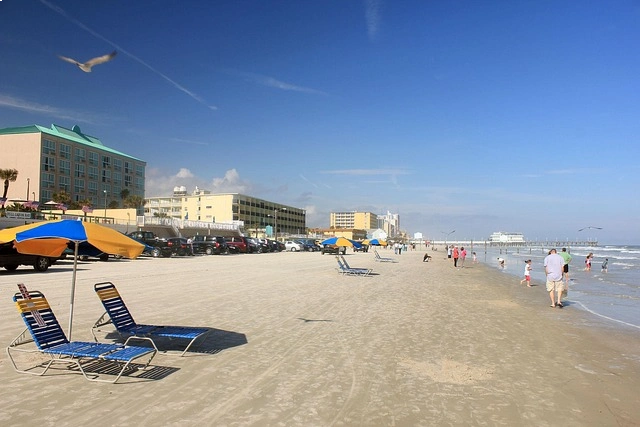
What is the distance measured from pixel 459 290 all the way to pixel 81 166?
82520 mm

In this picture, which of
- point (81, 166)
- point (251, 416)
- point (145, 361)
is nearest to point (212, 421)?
point (251, 416)

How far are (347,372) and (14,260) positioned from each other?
1930 cm

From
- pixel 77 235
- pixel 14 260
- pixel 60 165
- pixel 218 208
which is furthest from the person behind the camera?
pixel 218 208

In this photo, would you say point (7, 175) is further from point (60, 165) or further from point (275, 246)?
point (275, 246)

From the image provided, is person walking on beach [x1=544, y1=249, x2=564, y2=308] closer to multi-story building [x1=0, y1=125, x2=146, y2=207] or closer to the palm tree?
multi-story building [x1=0, y1=125, x2=146, y2=207]

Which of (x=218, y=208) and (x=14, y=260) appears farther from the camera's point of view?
(x=218, y=208)

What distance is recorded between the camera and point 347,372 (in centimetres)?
648

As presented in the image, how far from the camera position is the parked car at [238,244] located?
48362mm

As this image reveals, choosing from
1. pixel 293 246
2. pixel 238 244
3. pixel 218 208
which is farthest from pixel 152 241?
pixel 218 208

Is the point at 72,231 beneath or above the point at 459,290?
above

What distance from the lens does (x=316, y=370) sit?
652 cm

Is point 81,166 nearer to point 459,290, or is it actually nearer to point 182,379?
point 459,290

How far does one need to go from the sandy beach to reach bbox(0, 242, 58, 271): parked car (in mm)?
8898

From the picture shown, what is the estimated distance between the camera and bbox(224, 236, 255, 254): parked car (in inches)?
1904
